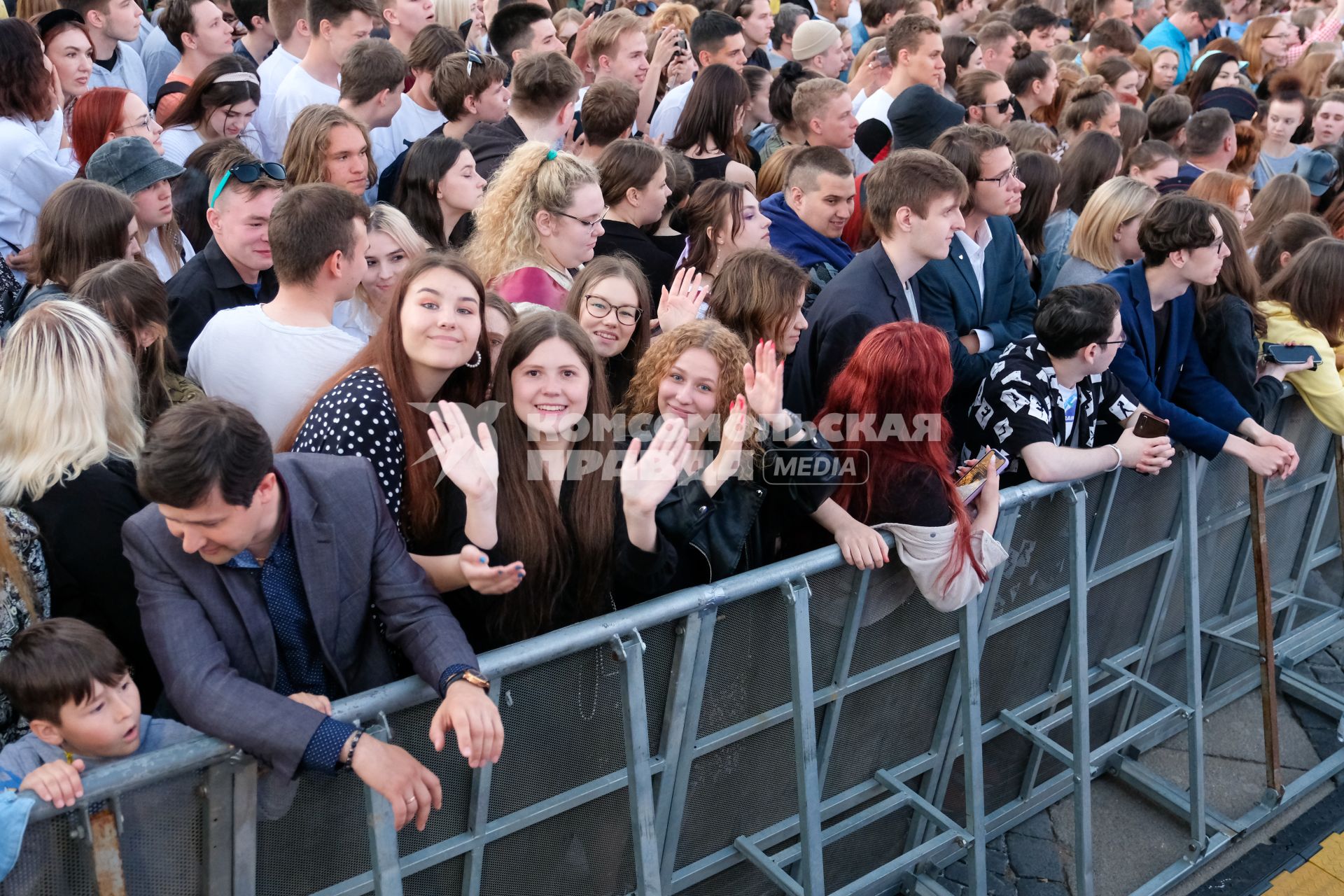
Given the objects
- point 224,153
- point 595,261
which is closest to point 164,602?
point 595,261

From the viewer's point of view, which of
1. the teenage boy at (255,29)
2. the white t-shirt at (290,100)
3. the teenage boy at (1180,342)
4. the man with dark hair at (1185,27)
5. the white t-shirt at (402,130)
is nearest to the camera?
the teenage boy at (1180,342)

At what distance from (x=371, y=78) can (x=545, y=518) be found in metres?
3.28

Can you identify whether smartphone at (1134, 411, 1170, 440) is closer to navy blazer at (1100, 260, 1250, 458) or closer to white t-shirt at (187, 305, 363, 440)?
navy blazer at (1100, 260, 1250, 458)

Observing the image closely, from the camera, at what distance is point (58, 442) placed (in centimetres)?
278

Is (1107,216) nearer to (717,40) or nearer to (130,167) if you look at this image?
(717,40)

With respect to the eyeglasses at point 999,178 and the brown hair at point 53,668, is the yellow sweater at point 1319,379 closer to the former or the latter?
the eyeglasses at point 999,178

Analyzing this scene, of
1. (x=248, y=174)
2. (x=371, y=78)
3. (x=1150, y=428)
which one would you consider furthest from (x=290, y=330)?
(x=1150, y=428)

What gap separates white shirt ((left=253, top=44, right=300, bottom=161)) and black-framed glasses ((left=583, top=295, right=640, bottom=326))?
286 cm

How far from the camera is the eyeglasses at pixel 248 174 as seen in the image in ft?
13.3

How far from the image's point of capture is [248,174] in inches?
160

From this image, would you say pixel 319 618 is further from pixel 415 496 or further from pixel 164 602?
pixel 415 496

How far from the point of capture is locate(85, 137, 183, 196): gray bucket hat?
13.9 feet

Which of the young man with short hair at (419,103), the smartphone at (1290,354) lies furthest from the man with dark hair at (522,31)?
the smartphone at (1290,354)

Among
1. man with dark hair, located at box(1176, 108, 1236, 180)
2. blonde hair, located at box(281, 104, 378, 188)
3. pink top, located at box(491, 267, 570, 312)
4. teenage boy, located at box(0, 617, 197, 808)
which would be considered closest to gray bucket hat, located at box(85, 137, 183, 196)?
blonde hair, located at box(281, 104, 378, 188)
